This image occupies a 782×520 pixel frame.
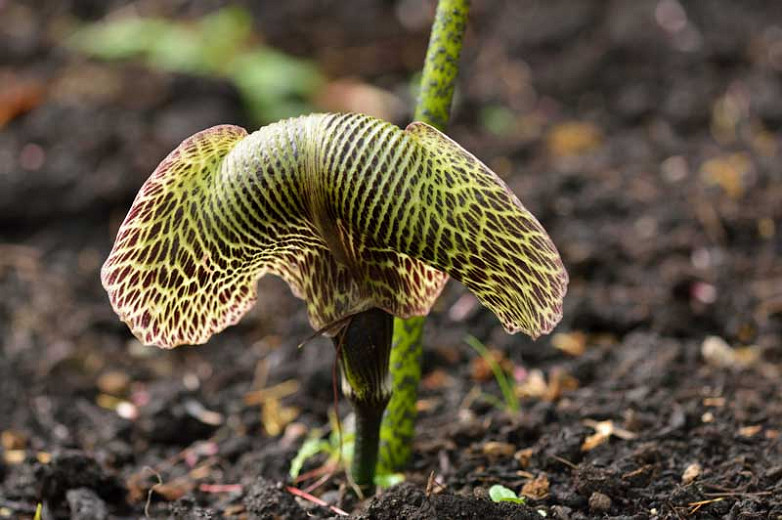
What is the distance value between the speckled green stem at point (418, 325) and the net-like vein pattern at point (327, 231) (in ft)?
1.17

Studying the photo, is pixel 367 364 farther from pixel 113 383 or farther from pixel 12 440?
pixel 113 383

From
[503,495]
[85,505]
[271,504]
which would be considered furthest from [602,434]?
[85,505]

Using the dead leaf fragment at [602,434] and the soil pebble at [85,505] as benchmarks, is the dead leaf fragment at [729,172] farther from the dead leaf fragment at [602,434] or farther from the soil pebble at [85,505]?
the soil pebble at [85,505]

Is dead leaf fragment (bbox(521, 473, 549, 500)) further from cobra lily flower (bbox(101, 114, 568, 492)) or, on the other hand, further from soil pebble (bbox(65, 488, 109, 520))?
soil pebble (bbox(65, 488, 109, 520))

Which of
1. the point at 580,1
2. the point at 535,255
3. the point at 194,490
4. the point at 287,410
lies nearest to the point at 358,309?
the point at 535,255

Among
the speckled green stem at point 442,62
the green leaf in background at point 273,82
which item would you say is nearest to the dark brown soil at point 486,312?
the green leaf in background at point 273,82

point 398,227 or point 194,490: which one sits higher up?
point 398,227

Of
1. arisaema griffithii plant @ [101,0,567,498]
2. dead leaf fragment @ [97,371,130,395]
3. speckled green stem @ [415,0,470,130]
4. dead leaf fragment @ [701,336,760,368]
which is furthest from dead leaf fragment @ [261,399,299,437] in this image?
dead leaf fragment @ [701,336,760,368]

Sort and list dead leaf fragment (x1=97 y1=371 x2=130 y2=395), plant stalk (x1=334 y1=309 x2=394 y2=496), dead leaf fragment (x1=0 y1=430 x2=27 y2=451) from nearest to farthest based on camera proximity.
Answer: plant stalk (x1=334 y1=309 x2=394 y2=496) < dead leaf fragment (x1=0 y1=430 x2=27 y2=451) < dead leaf fragment (x1=97 y1=371 x2=130 y2=395)

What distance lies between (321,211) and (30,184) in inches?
126

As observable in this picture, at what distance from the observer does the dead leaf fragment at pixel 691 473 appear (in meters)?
2.33

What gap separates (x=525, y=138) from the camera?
509 centimetres

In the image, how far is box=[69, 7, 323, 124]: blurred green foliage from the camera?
5242 mm

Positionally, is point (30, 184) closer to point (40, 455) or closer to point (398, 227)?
point (40, 455)
